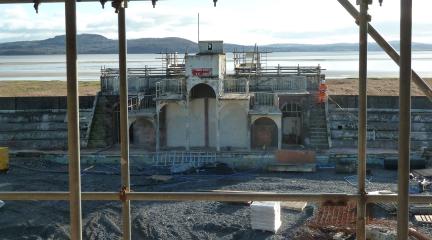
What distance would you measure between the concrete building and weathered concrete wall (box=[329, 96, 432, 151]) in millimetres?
1024

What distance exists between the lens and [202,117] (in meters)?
34.4

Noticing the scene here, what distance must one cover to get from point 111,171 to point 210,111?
6685 mm

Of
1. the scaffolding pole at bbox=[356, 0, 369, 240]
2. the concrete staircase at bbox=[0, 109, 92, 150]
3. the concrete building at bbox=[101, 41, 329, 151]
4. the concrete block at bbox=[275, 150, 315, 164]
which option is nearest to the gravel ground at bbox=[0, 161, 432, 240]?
the concrete block at bbox=[275, 150, 315, 164]

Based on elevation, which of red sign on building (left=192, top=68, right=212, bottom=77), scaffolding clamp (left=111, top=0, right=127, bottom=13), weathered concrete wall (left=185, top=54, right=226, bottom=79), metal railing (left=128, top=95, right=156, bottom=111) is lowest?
metal railing (left=128, top=95, right=156, bottom=111)

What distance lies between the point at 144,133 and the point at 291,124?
824 cm

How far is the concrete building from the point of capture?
32.7m

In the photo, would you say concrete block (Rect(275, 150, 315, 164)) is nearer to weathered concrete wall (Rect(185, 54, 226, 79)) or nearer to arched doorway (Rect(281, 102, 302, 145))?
arched doorway (Rect(281, 102, 302, 145))

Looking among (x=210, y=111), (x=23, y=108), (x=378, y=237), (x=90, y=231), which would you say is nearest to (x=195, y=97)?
(x=210, y=111)


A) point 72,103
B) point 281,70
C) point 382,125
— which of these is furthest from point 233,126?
point 72,103

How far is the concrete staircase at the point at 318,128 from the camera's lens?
108ft

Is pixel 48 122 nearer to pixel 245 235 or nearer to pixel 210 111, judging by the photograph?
pixel 210 111

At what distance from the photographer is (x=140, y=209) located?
23.6m

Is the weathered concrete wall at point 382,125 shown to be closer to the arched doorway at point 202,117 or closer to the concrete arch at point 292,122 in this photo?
the concrete arch at point 292,122

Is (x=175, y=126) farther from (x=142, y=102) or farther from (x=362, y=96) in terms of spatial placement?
(x=362, y=96)
